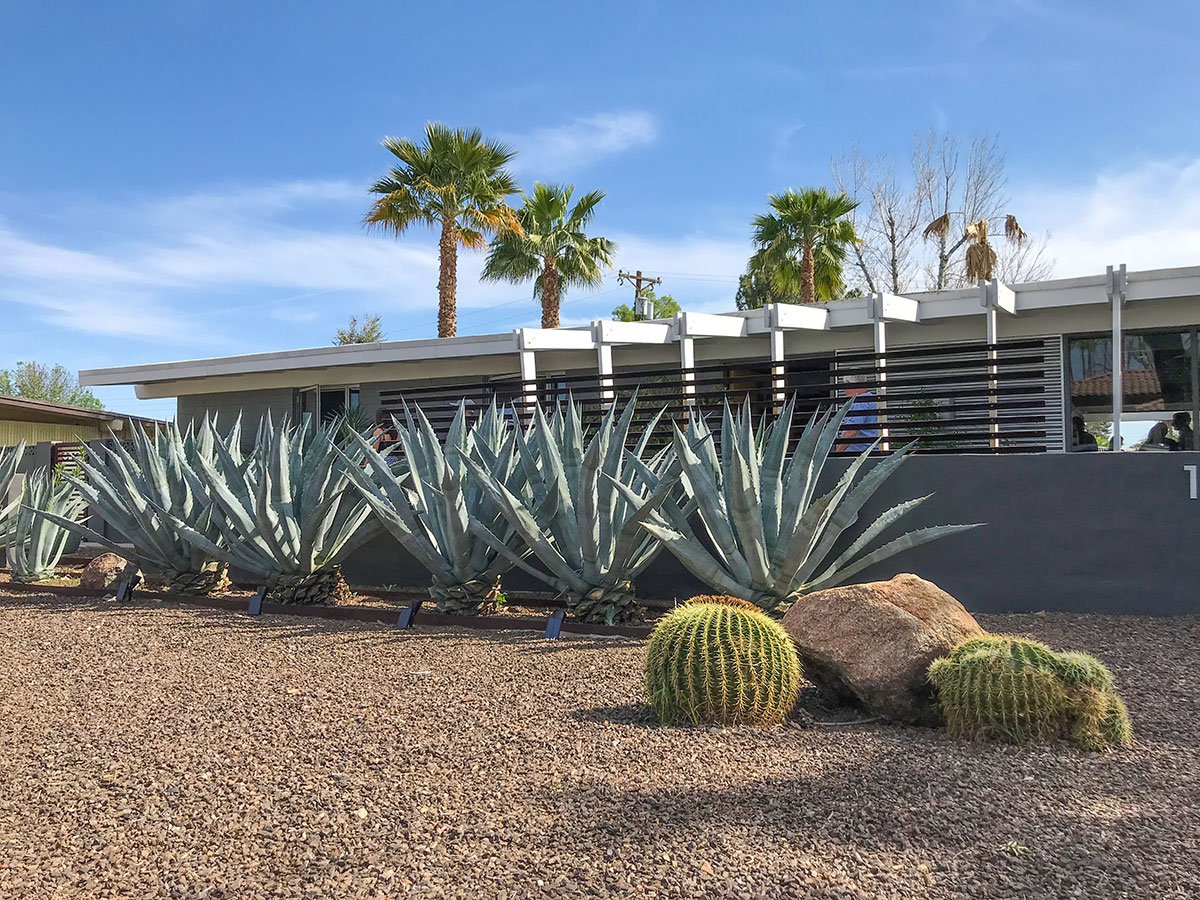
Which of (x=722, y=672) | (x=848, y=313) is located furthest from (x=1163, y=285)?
(x=722, y=672)

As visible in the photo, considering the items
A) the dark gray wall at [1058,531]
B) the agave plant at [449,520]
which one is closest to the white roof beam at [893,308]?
the dark gray wall at [1058,531]

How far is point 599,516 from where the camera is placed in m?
7.02

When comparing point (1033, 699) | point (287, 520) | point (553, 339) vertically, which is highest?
point (553, 339)

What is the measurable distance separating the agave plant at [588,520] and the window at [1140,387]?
907 cm

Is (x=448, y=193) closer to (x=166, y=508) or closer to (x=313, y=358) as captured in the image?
(x=313, y=358)

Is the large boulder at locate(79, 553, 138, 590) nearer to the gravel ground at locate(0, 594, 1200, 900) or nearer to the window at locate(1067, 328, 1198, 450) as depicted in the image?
the gravel ground at locate(0, 594, 1200, 900)

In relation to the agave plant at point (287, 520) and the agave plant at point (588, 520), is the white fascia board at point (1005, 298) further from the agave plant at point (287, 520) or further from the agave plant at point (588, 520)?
the agave plant at point (287, 520)

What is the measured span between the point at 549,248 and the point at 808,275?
6546 mm

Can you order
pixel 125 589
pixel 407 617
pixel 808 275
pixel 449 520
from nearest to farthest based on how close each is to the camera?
pixel 449 520, pixel 407 617, pixel 125 589, pixel 808 275

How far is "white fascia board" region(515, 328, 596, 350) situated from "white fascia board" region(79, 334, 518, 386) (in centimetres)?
87

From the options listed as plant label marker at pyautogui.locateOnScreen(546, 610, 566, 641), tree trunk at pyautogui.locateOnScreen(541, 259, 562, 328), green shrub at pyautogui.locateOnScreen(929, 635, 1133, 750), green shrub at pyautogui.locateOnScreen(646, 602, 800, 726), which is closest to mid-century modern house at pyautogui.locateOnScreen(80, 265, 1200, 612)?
plant label marker at pyautogui.locateOnScreen(546, 610, 566, 641)

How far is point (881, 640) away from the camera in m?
4.65

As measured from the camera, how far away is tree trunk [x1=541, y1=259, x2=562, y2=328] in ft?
83.8

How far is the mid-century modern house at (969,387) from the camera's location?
739 cm
